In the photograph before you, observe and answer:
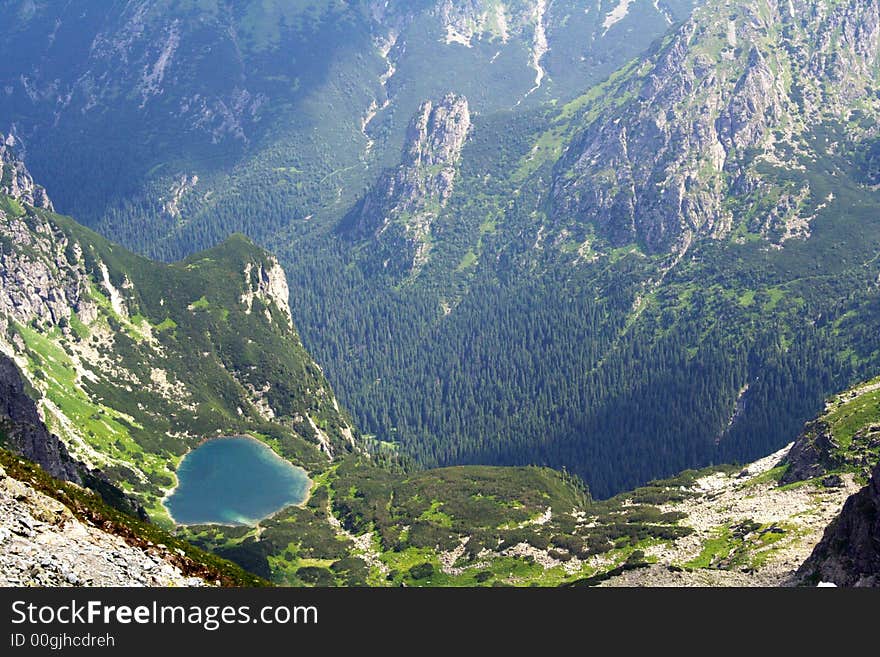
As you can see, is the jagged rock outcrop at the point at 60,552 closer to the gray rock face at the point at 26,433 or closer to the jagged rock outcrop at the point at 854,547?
the gray rock face at the point at 26,433

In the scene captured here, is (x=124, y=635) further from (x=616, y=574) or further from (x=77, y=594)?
(x=616, y=574)

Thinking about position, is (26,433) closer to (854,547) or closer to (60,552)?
(60,552)

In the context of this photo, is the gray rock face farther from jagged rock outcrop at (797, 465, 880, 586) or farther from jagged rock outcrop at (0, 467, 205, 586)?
jagged rock outcrop at (797, 465, 880, 586)

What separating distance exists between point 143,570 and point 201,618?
1329 cm

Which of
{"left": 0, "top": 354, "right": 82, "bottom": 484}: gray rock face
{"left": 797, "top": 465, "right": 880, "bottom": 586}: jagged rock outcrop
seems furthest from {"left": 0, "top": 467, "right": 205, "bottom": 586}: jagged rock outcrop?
{"left": 797, "top": 465, "right": 880, "bottom": 586}: jagged rock outcrop

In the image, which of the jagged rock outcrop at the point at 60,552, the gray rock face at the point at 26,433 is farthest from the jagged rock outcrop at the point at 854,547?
the gray rock face at the point at 26,433

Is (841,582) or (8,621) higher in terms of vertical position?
(841,582)

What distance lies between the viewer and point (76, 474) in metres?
170

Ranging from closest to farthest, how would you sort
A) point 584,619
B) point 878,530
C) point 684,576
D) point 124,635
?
point 124,635
point 584,619
point 878,530
point 684,576

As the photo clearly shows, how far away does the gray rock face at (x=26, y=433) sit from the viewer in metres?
156

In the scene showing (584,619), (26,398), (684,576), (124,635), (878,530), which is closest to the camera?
(124,635)

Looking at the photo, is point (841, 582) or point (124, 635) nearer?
point (124, 635)

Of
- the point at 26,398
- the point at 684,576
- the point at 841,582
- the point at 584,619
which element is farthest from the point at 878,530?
the point at 26,398

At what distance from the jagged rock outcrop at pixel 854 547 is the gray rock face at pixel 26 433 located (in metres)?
102
